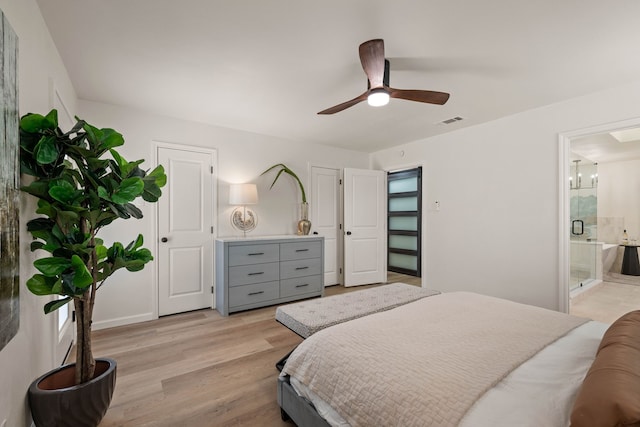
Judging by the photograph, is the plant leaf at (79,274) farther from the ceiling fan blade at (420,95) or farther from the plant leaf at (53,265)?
the ceiling fan blade at (420,95)

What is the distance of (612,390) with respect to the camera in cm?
76

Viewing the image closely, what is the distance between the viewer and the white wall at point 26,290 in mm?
1213

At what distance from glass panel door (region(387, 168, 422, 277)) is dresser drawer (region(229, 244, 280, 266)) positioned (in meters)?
3.11

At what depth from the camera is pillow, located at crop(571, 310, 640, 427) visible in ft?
2.26

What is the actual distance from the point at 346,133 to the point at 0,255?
359 centimetres

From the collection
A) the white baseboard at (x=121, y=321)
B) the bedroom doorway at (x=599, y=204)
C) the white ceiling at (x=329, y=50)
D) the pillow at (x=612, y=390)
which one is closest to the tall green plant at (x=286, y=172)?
the white ceiling at (x=329, y=50)

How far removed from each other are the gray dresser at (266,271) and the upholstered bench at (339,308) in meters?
1.64

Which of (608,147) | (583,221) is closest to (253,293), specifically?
(583,221)

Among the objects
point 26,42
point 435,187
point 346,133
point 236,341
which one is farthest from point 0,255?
point 435,187

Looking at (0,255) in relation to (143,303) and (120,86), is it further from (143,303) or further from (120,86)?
(143,303)

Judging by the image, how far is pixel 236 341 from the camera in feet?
9.00

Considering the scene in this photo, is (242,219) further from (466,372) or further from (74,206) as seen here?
(466,372)

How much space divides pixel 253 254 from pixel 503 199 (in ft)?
9.99

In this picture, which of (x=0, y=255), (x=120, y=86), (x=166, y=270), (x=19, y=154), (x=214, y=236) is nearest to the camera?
(x=0, y=255)
